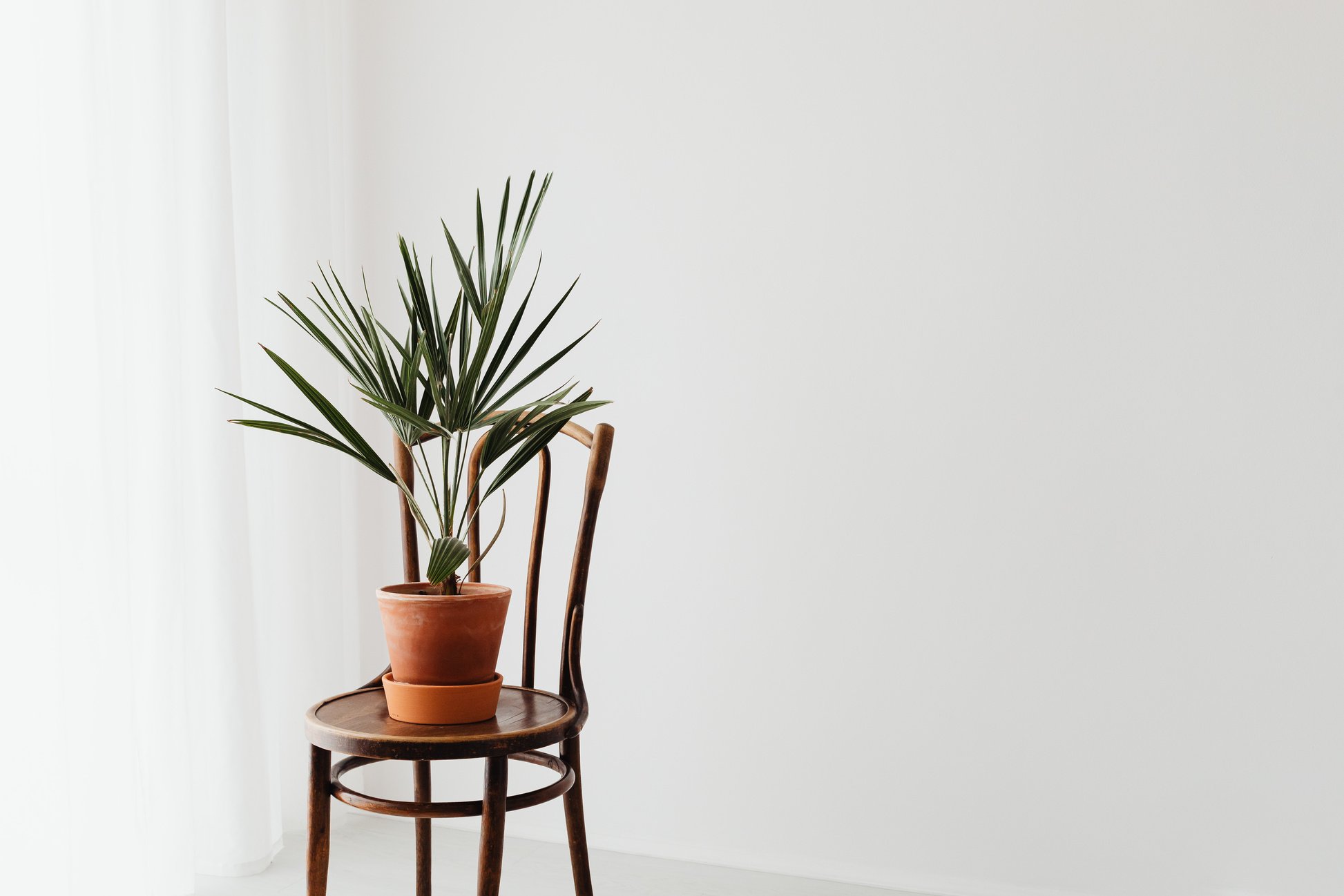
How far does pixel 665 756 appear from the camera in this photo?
2285 mm

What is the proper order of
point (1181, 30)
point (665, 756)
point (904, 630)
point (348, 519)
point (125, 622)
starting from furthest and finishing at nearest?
point (348, 519)
point (665, 756)
point (904, 630)
point (1181, 30)
point (125, 622)

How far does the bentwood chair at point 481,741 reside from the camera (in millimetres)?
1178

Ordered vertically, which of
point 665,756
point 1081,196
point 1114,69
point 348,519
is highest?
point 1114,69

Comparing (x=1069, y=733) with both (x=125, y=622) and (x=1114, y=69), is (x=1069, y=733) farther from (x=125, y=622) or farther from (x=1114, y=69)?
(x=125, y=622)

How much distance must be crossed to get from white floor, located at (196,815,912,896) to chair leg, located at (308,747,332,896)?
33.9 inches

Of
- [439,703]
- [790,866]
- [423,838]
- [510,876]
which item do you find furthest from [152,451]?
[790,866]

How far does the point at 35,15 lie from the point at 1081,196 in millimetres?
1894

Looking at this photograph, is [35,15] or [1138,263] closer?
[35,15]

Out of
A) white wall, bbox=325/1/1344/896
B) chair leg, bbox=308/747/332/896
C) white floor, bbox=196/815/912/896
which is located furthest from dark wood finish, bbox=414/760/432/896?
white wall, bbox=325/1/1344/896

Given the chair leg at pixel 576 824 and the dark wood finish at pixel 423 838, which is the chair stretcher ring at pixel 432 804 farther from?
the dark wood finish at pixel 423 838

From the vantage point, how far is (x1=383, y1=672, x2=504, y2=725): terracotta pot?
123 centimetres

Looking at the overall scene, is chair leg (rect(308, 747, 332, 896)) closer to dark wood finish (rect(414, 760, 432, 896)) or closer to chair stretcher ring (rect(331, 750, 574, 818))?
chair stretcher ring (rect(331, 750, 574, 818))

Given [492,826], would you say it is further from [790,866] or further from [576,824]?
[790,866]

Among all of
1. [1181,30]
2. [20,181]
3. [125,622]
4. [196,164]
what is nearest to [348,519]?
[125,622]
